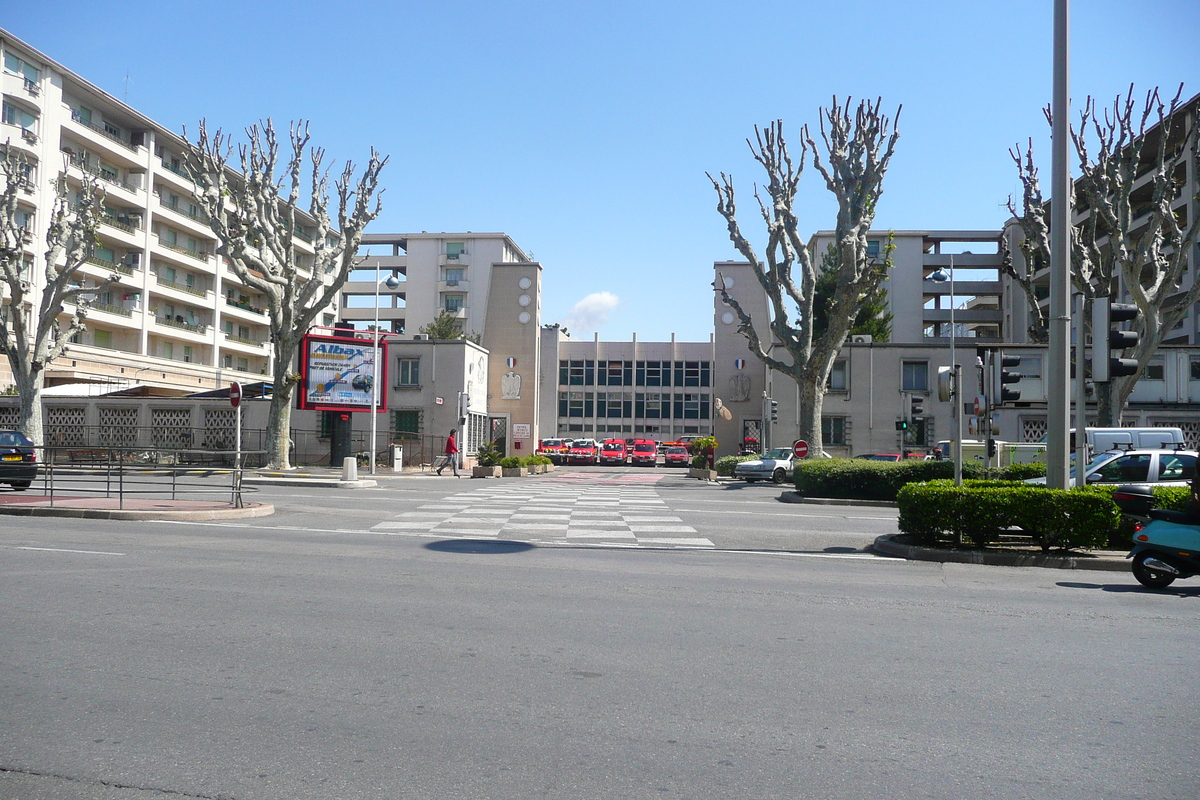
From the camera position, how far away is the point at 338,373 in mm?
36344

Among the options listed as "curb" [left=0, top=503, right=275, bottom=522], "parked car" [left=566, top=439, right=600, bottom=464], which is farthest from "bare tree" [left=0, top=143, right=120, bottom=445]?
"parked car" [left=566, top=439, right=600, bottom=464]

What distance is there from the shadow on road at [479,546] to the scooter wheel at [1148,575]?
737cm

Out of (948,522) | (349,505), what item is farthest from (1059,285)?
(349,505)

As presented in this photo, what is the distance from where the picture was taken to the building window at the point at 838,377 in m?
46.7

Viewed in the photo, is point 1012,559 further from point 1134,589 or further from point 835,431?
point 835,431

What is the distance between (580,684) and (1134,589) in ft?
24.1

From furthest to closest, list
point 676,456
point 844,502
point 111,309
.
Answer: point 676,456 < point 111,309 < point 844,502

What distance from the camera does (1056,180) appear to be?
12422 mm

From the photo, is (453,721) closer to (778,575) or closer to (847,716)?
(847,716)

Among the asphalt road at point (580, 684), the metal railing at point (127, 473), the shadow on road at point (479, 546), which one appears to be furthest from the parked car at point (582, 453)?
the asphalt road at point (580, 684)

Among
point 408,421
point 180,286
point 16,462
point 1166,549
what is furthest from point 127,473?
point 180,286

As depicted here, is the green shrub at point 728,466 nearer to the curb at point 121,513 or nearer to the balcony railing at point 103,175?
the curb at point 121,513

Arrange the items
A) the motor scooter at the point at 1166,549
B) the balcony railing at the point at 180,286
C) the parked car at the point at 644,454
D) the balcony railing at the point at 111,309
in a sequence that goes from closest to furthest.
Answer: the motor scooter at the point at 1166,549, the balcony railing at the point at 111,309, the balcony railing at the point at 180,286, the parked car at the point at 644,454

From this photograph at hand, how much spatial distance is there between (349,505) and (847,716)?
16688mm
